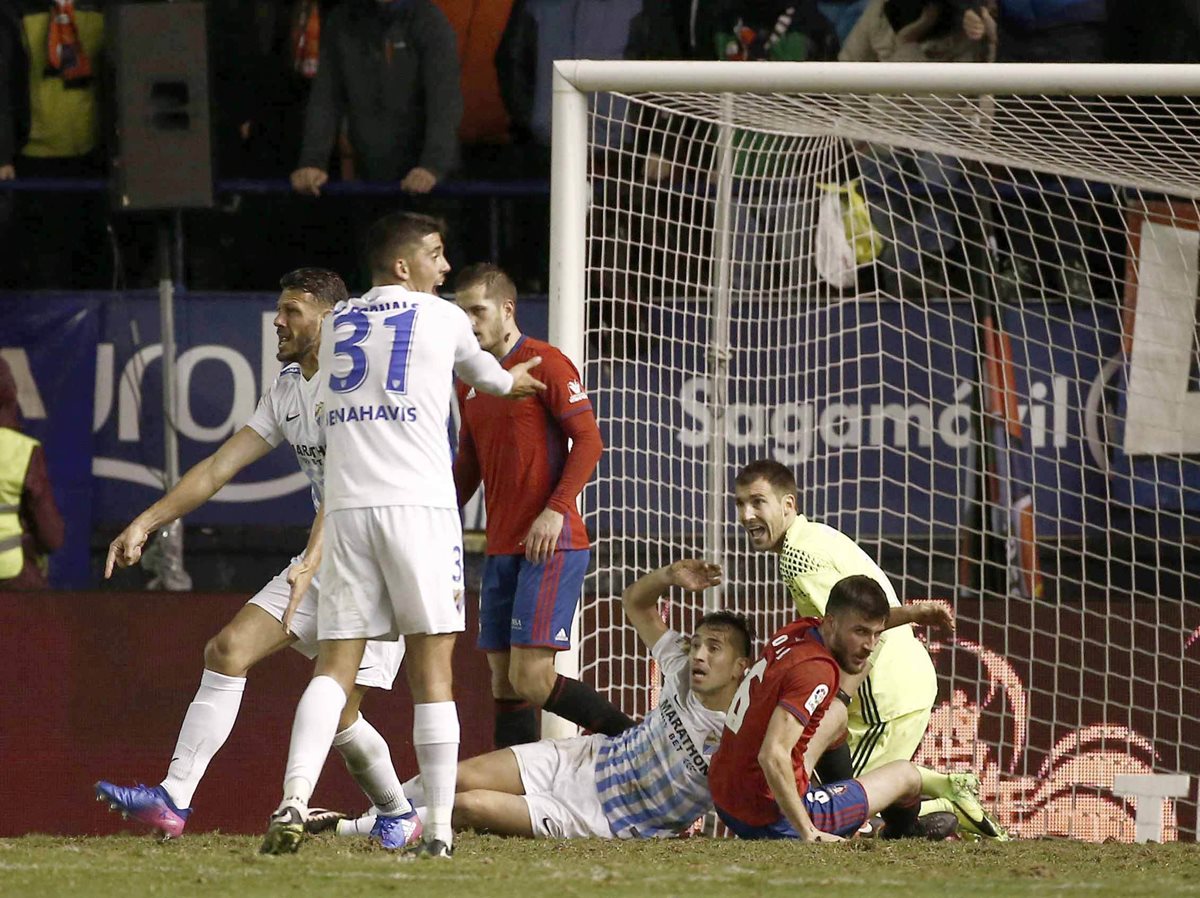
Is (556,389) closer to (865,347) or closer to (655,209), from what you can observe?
(655,209)

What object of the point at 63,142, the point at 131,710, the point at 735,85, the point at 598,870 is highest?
the point at 735,85

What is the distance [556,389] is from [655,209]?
172 centimetres

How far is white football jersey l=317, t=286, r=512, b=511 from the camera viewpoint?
16.7 feet

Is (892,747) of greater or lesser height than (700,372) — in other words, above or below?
below

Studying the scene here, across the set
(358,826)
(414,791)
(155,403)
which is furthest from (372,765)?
(155,403)

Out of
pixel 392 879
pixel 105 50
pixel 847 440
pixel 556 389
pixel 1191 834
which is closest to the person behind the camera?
pixel 392 879

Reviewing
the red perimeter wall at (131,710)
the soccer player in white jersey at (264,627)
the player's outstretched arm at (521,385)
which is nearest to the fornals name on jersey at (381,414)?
the player's outstretched arm at (521,385)

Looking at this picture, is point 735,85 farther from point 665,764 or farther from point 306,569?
point 306,569

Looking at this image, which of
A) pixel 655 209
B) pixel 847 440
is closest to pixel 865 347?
pixel 847 440

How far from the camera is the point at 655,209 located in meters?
7.90

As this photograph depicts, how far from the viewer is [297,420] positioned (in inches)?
237

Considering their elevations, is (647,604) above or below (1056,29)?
below

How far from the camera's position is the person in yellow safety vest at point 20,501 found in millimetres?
8484

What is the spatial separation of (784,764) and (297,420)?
1870 millimetres
